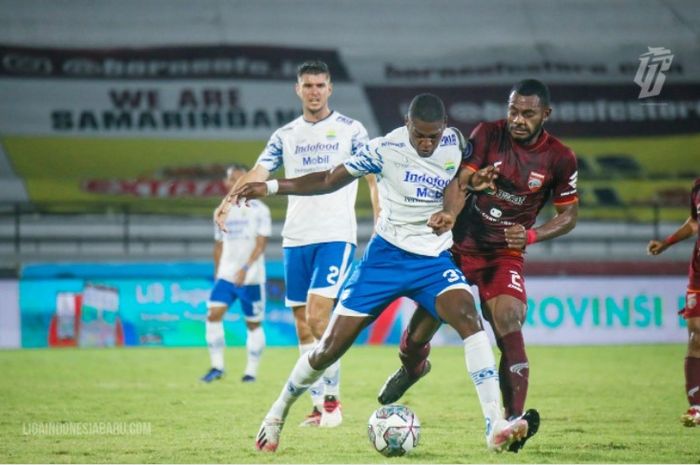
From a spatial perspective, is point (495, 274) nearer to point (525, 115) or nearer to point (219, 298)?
point (525, 115)

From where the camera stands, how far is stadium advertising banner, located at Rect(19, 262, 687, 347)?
16156 millimetres

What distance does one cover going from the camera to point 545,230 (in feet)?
22.5

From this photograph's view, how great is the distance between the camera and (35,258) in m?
17.2

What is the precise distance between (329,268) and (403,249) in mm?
1667

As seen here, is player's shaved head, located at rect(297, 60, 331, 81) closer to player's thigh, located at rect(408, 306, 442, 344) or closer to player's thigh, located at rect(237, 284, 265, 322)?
player's thigh, located at rect(408, 306, 442, 344)

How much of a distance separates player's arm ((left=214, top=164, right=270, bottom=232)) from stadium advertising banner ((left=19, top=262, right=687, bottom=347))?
8455 millimetres

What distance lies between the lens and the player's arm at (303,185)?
6.69 metres

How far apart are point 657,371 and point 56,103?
65.5 feet

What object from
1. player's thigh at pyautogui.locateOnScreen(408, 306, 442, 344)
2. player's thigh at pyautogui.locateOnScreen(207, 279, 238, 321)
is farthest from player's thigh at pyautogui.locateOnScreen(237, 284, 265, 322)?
player's thigh at pyautogui.locateOnScreen(408, 306, 442, 344)

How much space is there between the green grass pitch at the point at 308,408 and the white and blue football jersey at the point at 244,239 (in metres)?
1.14

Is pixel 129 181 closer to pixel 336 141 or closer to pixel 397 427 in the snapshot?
pixel 336 141

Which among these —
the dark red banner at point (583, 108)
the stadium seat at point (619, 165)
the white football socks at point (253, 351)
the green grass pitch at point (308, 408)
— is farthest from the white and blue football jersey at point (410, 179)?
the dark red banner at point (583, 108)

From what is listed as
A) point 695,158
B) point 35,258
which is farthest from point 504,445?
point 695,158

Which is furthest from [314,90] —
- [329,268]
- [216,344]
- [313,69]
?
[216,344]
